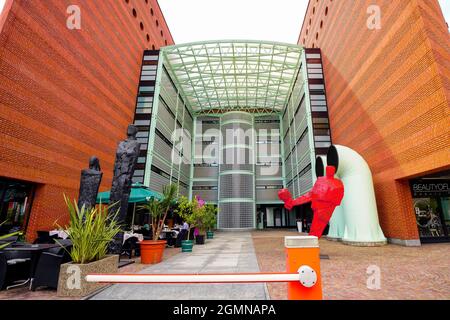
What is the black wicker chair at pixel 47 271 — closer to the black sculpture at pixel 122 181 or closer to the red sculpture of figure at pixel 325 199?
the black sculpture at pixel 122 181

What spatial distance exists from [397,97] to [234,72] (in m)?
18.6

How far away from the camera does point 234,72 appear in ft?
85.9

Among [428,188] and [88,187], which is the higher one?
[428,188]

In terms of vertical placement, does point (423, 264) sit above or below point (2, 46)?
below

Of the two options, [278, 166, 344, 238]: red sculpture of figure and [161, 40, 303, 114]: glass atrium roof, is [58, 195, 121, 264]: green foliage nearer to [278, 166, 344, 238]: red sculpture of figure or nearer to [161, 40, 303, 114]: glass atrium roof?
[278, 166, 344, 238]: red sculpture of figure

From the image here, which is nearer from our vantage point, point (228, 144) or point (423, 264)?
point (423, 264)

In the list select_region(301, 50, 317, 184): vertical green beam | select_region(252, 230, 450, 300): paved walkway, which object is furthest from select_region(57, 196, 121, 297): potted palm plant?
select_region(301, 50, 317, 184): vertical green beam

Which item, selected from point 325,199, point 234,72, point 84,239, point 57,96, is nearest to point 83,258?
point 84,239

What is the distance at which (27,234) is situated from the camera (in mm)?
9812

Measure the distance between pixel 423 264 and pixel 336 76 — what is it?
14.7 metres

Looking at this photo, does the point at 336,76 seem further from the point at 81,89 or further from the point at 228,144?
the point at 81,89

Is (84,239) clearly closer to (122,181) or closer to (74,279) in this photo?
(74,279)

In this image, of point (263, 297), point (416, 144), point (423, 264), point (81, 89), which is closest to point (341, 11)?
point (416, 144)
